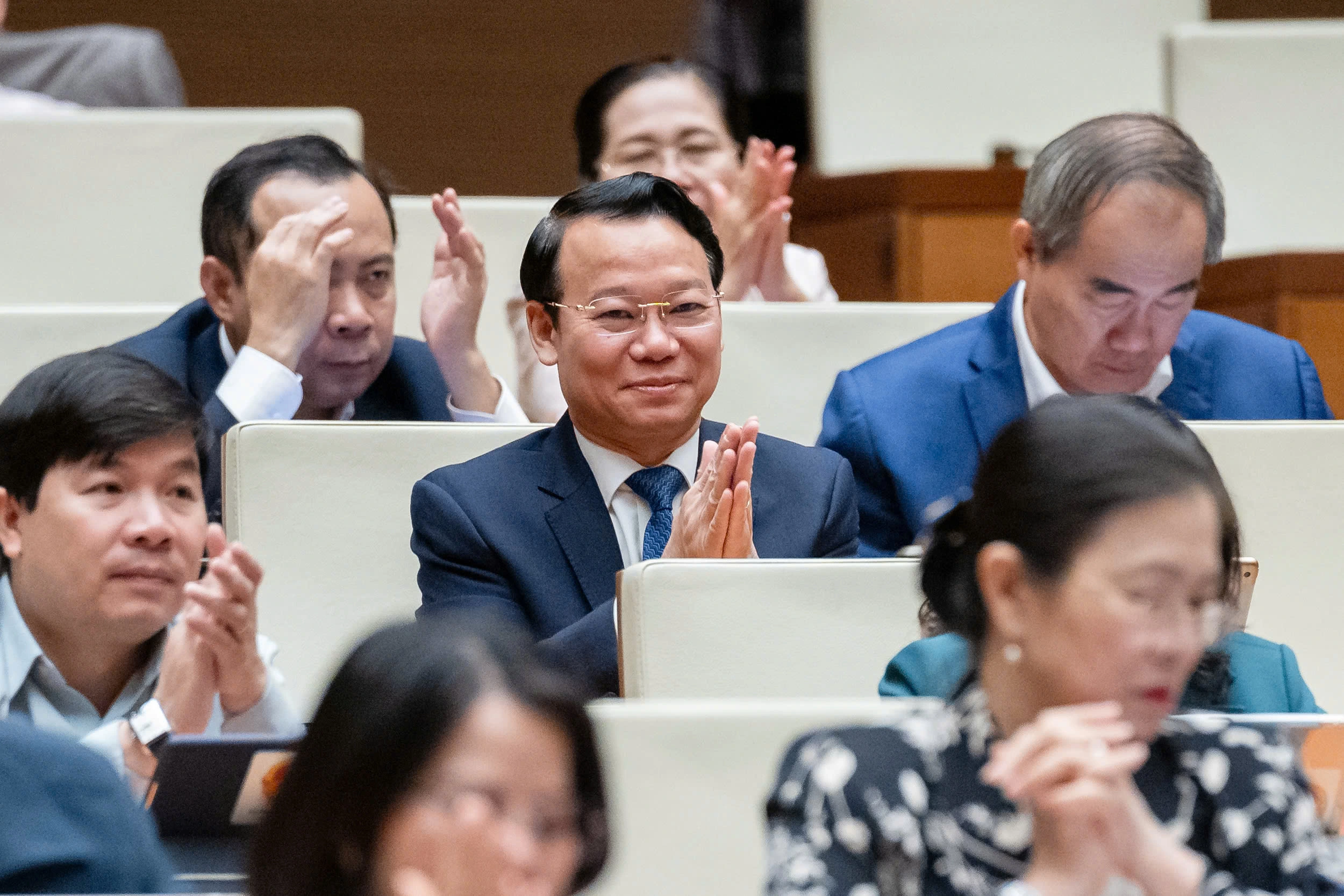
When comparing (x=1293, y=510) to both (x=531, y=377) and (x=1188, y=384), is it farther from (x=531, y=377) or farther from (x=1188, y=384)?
(x=531, y=377)

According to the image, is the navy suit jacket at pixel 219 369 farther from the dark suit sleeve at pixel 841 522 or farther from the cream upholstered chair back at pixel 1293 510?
the cream upholstered chair back at pixel 1293 510

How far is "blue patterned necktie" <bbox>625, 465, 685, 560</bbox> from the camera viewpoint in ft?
4.83

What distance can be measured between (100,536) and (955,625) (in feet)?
2.15

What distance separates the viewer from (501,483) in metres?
1.46

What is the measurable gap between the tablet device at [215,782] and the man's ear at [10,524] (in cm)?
43

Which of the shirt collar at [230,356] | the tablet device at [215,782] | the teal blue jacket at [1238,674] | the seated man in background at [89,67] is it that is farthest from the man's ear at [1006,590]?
the seated man in background at [89,67]

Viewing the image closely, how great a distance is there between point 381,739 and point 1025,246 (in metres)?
1.14

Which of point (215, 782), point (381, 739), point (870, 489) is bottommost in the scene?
point (870, 489)

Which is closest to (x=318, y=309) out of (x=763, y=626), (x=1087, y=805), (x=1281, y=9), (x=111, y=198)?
(x=111, y=198)

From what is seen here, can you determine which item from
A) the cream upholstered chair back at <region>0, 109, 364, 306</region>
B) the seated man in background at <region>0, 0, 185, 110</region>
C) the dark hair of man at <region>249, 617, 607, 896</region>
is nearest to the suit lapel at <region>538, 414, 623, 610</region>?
the dark hair of man at <region>249, 617, 607, 896</region>

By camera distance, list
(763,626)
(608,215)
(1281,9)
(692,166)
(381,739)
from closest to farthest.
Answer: (381,739)
(763,626)
(608,215)
(692,166)
(1281,9)

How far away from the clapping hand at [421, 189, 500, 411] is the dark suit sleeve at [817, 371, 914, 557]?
41 centimetres

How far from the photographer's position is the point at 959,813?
83cm

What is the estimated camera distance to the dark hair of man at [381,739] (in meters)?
0.70
